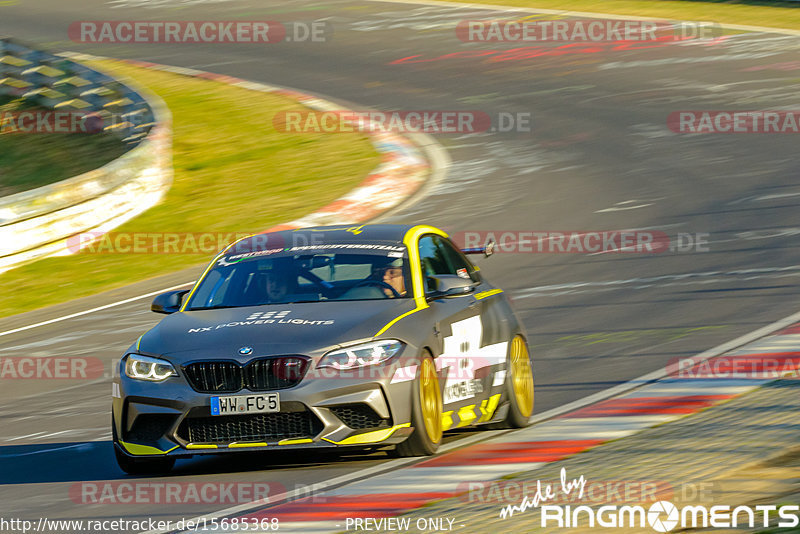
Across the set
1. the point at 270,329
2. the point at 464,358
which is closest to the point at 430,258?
the point at 464,358

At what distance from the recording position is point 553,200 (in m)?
18.7

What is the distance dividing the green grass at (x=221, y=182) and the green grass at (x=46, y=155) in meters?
1.35

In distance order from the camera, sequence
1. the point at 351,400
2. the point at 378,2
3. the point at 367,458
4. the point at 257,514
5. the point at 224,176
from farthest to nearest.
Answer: the point at 378,2
the point at 224,176
the point at 367,458
the point at 351,400
the point at 257,514

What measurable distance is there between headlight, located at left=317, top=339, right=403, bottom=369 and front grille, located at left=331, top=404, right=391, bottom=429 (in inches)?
9.3

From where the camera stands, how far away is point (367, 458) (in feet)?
27.2

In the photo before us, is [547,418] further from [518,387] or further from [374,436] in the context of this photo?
[374,436]

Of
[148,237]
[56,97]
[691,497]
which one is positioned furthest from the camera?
[56,97]

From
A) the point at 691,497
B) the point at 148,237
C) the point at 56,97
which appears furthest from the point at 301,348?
the point at 56,97

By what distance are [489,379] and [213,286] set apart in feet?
6.33

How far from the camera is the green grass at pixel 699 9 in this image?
109ft

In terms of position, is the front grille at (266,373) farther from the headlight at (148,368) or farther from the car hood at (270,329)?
the headlight at (148,368)

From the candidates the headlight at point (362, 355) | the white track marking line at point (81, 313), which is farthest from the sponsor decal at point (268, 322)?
the white track marking line at point (81, 313)

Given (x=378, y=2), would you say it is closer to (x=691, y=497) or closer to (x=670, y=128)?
(x=670, y=128)

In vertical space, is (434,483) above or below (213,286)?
below
